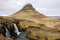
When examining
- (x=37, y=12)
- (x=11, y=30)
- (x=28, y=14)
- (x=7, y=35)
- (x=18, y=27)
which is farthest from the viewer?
(x=37, y=12)

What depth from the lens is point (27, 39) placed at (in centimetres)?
1423

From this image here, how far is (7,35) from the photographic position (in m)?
14.0

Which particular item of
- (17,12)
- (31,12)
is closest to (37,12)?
(31,12)

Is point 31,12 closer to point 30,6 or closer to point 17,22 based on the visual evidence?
point 30,6

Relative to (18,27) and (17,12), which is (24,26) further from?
(17,12)

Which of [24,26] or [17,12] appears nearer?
[24,26]

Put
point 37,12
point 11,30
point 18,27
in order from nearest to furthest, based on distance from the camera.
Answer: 1. point 11,30
2. point 18,27
3. point 37,12

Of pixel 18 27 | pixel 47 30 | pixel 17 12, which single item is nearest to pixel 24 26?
pixel 18 27

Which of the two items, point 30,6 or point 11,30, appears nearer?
point 11,30

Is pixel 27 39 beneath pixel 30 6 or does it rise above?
beneath

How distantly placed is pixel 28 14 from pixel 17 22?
7160 millimetres

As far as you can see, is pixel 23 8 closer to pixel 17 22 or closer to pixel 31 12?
pixel 31 12

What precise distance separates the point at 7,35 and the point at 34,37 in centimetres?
199

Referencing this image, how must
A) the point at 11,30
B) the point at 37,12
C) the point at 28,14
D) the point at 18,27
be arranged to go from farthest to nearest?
1. the point at 37,12
2. the point at 28,14
3. the point at 18,27
4. the point at 11,30
